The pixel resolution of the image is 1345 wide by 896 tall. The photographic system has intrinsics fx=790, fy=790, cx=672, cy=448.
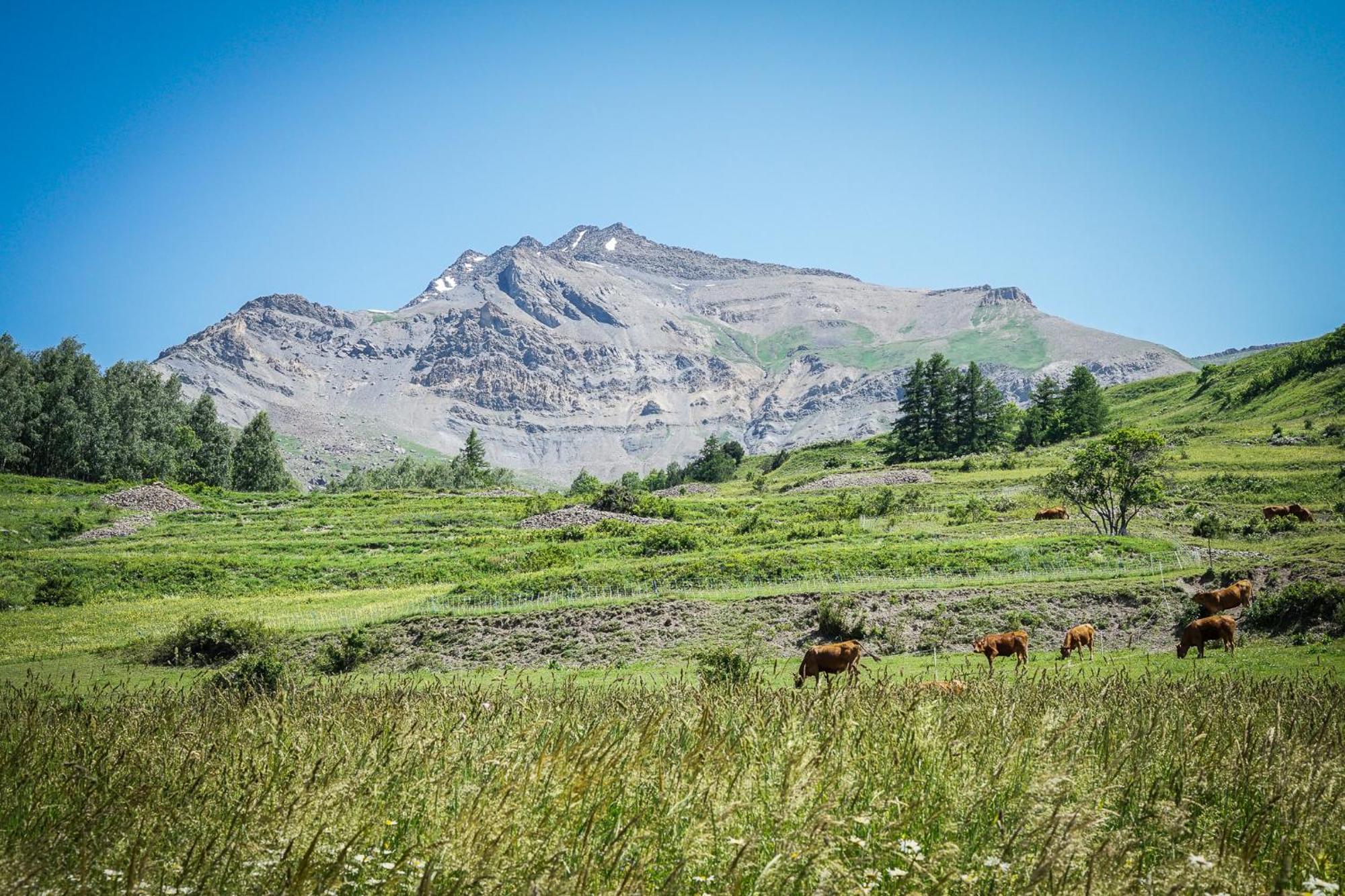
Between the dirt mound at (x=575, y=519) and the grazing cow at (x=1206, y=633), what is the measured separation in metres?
34.2

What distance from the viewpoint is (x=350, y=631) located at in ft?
76.7

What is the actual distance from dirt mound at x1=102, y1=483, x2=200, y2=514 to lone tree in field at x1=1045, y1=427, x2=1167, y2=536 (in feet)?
187

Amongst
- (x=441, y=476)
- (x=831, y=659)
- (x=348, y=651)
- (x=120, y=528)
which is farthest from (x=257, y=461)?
(x=831, y=659)

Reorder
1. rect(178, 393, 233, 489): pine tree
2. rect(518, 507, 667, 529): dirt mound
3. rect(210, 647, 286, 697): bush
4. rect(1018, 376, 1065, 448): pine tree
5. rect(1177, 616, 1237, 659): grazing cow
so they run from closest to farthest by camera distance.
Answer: rect(210, 647, 286, 697): bush < rect(1177, 616, 1237, 659): grazing cow < rect(518, 507, 667, 529): dirt mound < rect(1018, 376, 1065, 448): pine tree < rect(178, 393, 233, 489): pine tree

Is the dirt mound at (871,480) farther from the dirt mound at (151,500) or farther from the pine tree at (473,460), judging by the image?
the pine tree at (473,460)

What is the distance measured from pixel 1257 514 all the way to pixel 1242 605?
20.2m

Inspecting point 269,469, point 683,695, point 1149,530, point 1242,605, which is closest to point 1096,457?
point 1149,530

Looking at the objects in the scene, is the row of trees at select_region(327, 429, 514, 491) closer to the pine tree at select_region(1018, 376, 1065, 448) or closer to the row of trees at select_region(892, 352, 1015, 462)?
the row of trees at select_region(892, 352, 1015, 462)

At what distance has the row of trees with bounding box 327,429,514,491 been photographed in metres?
118

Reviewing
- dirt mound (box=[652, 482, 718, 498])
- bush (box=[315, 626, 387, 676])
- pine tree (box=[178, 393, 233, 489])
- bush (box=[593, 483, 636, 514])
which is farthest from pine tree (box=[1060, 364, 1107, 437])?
pine tree (box=[178, 393, 233, 489])

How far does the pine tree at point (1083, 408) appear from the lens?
8962 cm

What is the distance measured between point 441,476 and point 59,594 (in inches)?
3649

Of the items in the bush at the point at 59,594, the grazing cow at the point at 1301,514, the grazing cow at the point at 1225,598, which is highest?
the grazing cow at the point at 1301,514

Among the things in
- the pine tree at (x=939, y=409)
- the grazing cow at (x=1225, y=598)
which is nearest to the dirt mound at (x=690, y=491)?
the pine tree at (x=939, y=409)
